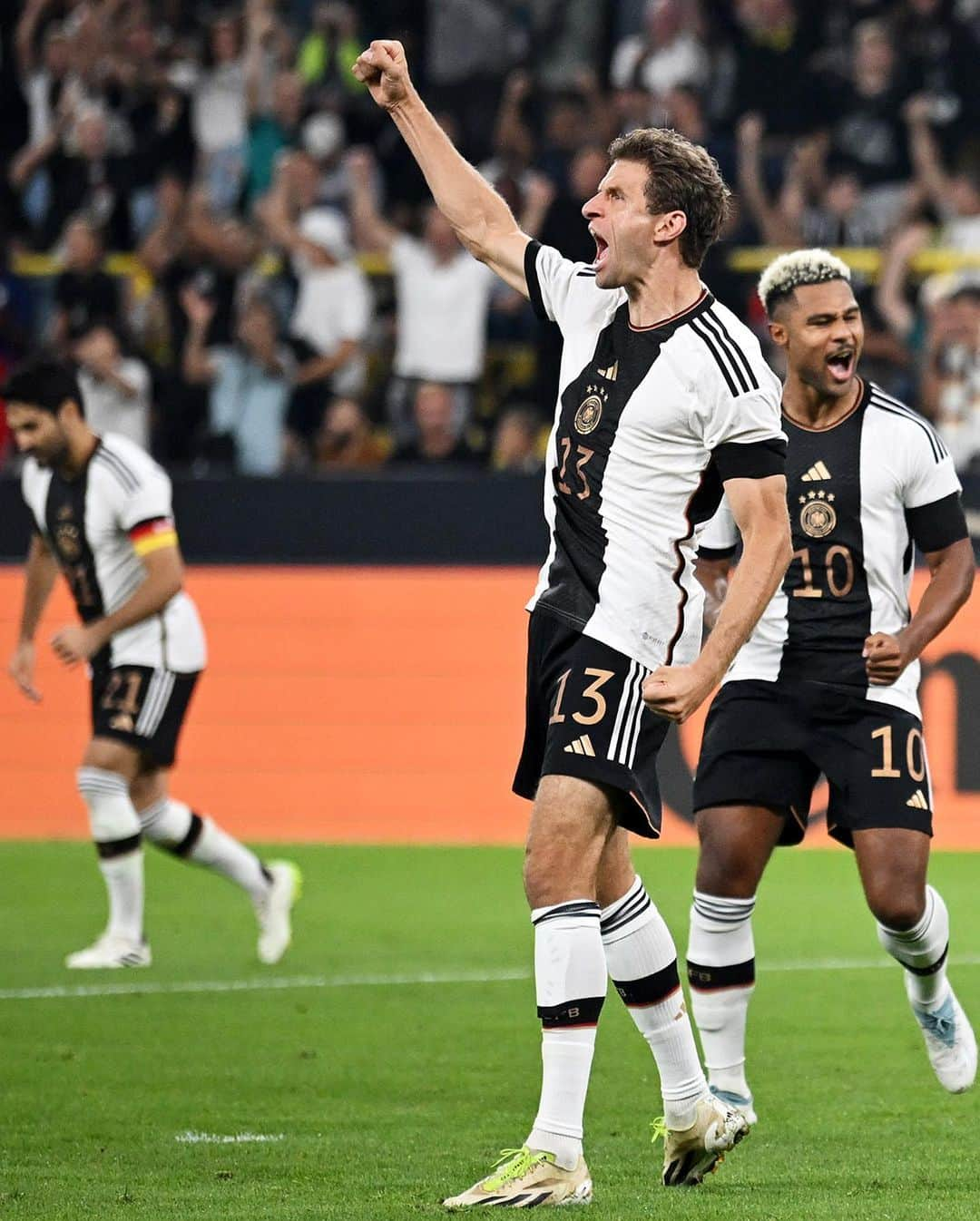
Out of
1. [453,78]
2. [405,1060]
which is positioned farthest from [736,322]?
[453,78]

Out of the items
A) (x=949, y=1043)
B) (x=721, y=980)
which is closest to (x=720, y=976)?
(x=721, y=980)

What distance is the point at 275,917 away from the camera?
903 cm

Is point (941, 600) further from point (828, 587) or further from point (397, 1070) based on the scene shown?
point (397, 1070)

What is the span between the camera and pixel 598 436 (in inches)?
195

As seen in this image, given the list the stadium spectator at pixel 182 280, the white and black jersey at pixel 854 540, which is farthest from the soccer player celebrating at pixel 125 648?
the stadium spectator at pixel 182 280

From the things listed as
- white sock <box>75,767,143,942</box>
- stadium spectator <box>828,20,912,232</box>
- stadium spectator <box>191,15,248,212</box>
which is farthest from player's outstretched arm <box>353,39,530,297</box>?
stadium spectator <box>191,15,248,212</box>

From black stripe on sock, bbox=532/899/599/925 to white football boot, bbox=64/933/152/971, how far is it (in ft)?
14.0

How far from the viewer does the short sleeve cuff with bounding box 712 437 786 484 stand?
4.79m

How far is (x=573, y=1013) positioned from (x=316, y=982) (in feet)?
12.5

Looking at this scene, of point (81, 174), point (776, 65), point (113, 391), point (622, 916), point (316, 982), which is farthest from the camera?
point (81, 174)

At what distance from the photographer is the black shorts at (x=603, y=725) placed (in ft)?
15.8

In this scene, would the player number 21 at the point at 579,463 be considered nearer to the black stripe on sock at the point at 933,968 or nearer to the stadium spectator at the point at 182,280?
the black stripe on sock at the point at 933,968

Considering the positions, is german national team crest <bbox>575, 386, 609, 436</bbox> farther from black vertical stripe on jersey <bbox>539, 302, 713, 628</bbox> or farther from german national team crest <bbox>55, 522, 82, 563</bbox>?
german national team crest <bbox>55, 522, 82, 563</bbox>

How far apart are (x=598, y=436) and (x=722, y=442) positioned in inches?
11.7
